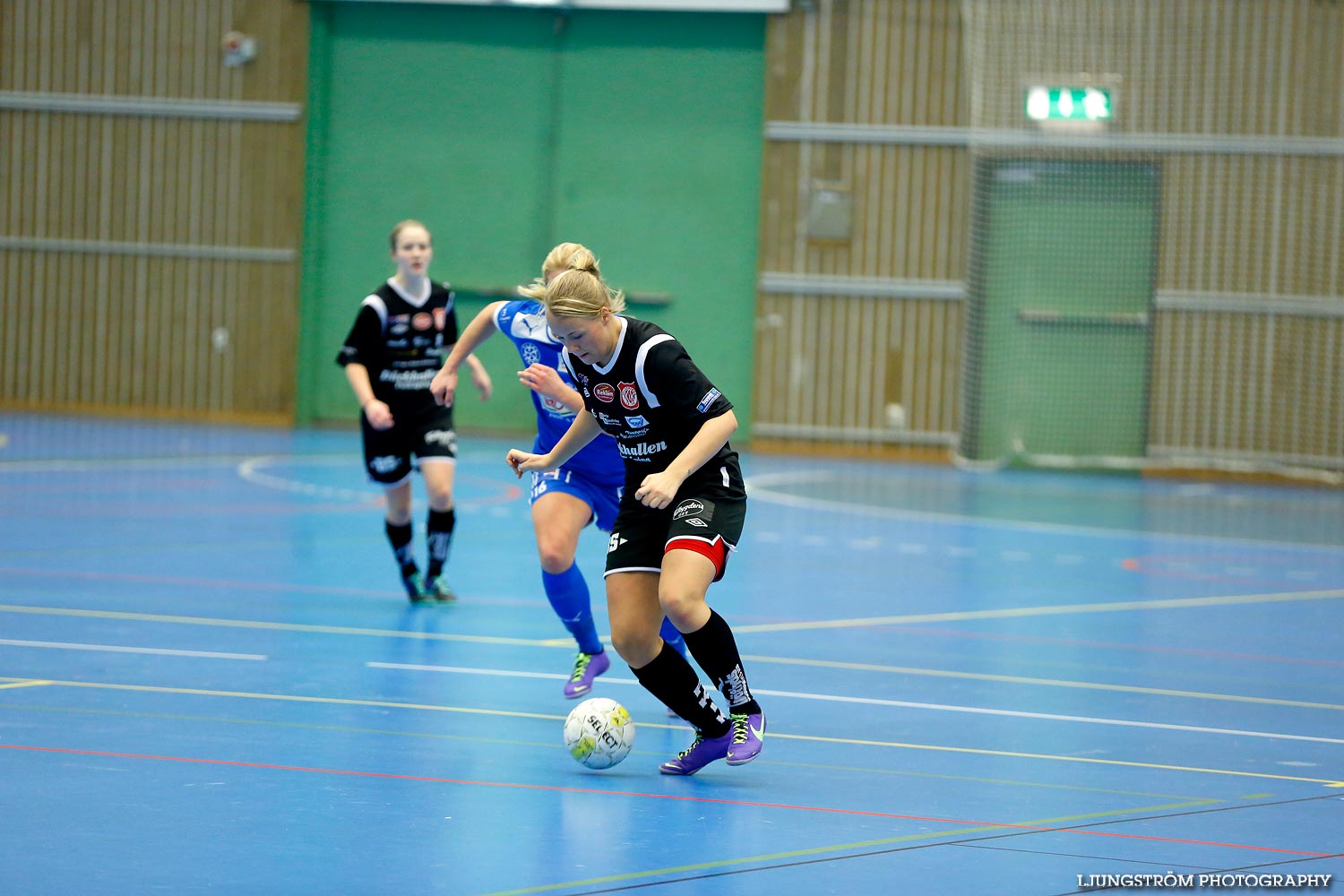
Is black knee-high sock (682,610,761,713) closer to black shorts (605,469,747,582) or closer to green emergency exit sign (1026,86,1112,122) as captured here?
black shorts (605,469,747,582)

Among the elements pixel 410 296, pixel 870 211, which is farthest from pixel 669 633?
pixel 870 211

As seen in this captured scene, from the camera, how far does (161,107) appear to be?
22953mm

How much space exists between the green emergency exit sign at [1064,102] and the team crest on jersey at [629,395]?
16.5 m

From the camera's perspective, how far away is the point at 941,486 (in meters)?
17.7

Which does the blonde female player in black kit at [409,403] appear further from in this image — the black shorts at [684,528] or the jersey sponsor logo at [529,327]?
the black shorts at [684,528]

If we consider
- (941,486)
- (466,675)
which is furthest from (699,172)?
(466,675)

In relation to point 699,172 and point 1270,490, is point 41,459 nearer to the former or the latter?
point 699,172

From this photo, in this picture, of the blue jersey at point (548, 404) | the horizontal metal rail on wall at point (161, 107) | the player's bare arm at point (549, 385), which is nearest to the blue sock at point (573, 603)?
the blue jersey at point (548, 404)

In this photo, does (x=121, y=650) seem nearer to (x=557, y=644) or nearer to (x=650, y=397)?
(x=557, y=644)

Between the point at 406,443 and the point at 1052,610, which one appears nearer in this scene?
the point at 406,443

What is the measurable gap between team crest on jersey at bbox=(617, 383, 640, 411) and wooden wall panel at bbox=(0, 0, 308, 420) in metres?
18.8

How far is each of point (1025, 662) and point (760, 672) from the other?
1342 mm

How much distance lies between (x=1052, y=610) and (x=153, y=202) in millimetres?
17621

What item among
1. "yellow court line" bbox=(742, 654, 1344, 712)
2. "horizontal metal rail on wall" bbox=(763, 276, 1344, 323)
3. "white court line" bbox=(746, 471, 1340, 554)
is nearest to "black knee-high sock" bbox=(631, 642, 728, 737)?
"yellow court line" bbox=(742, 654, 1344, 712)
